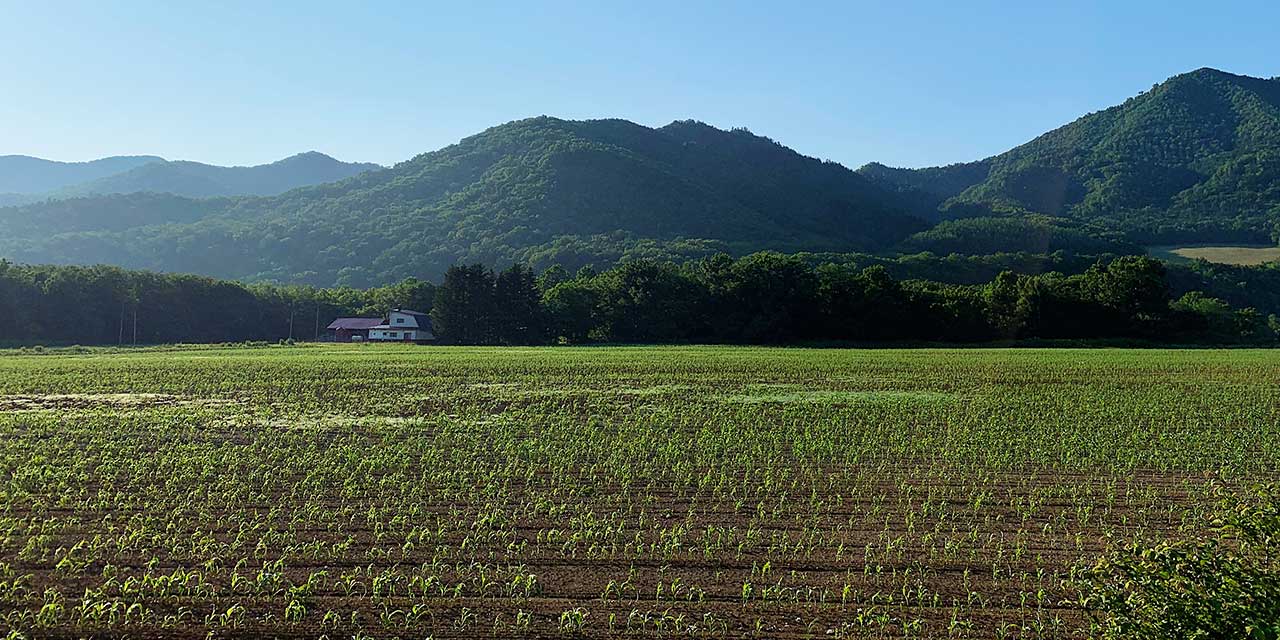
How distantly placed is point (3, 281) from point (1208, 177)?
218 metres

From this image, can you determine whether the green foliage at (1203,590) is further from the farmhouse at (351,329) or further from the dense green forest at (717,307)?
the farmhouse at (351,329)

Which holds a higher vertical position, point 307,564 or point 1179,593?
point 1179,593

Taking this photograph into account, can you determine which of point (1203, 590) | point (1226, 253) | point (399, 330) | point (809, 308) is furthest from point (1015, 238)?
point (1203, 590)

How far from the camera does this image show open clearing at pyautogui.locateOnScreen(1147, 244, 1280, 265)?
121 metres

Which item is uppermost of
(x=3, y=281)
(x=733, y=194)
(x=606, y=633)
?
(x=733, y=194)

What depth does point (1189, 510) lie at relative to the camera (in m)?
12.5

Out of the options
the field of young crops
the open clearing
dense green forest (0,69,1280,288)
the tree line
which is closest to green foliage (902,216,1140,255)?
dense green forest (0,69,1280,288)

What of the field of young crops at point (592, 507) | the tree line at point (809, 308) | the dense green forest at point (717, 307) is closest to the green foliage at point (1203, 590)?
the field of young crops at point (592, 507)

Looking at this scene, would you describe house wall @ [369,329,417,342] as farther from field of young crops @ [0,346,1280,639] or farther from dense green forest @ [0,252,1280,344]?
field of young crops @ [0,346,1280,639]

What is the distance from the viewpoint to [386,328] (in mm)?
84688

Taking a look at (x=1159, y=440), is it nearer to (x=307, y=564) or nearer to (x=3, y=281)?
(x=307, y=564)

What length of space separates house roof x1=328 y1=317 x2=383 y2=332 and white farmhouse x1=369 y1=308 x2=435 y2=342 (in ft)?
7.47

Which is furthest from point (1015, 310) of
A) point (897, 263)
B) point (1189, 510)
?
point (1189, 510)

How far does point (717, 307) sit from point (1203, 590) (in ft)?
210
